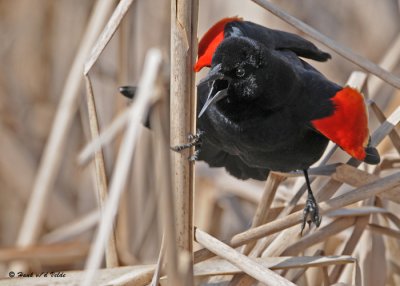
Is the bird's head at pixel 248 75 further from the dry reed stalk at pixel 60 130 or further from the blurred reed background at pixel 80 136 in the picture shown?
the blurred reed background at pixel 80 136

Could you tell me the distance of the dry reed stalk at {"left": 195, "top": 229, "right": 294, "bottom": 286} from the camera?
52.4 inches

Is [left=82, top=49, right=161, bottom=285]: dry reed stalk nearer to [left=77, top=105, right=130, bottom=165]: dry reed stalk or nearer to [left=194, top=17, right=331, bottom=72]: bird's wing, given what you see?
[left=77, top=105, right=130, bottom=165]: dry reed stalk

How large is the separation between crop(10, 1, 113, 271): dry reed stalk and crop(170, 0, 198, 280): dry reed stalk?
34.5 inches

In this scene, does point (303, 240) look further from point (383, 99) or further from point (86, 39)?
point (383, 99)

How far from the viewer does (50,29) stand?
2.75 meters

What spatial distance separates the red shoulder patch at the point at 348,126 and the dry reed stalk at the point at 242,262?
437 millimetres

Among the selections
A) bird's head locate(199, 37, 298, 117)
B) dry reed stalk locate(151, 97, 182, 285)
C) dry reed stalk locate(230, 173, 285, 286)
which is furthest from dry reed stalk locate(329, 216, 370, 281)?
dry reed stalk locate(151, 97, 182, 285)

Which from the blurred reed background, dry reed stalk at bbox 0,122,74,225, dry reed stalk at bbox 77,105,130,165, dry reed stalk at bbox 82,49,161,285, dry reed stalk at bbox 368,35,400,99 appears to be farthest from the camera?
dry reed stalk at bbox 0,122,74,225

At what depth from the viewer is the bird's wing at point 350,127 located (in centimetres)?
166

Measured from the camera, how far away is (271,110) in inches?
67.6

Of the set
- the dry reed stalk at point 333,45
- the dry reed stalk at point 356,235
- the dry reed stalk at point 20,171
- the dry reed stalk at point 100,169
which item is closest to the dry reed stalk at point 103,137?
the dry reed stalk at point 100,169

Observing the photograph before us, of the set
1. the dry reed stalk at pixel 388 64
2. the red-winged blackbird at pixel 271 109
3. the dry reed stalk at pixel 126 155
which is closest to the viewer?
the dry reed stalk at pixel 126 155

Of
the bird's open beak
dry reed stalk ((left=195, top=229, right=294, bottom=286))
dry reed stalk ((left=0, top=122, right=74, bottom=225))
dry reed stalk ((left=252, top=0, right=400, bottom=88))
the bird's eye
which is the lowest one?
dry reed stalk ((left=0, top=122, right=74, bottom=225))

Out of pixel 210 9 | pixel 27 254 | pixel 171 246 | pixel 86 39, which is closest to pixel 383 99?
pixel 210 9
